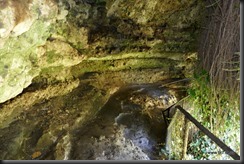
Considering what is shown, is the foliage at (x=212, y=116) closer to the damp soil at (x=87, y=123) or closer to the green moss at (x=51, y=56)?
the damp soil at (x=87, y=123)

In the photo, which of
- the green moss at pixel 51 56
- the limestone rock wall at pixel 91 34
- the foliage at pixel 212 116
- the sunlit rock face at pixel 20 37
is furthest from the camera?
the green moss at pixel 51 56

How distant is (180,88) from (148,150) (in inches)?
50.0

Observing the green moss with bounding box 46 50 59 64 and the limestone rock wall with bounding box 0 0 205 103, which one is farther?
the green moss with bounding box 46 50 59 64

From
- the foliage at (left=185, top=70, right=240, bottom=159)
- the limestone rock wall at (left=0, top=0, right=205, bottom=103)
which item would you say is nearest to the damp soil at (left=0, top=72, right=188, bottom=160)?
the limestone rock wall at (left=0, top=0, right=205, bottom=103)

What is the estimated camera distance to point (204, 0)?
363cm

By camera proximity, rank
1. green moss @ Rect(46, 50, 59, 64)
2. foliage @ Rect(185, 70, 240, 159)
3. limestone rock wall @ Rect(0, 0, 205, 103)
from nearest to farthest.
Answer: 1. foliage @ Rect(185, 70, 240, 159)
2. limestone rock wall @ Rect(0, 0, 205, 103)
3. green moss @ Rect(46, 50, 59, 64)

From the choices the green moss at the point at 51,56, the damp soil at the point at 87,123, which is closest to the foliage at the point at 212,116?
the damp soil at the point at 87,123

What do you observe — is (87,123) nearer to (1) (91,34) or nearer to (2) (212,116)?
(1) (91,34)

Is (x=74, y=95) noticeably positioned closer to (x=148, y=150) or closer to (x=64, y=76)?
(x=64, y=76)

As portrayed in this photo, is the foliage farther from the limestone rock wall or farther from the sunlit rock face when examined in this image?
the sunlit rock face

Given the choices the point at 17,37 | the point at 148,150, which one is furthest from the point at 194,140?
the point at 17,37

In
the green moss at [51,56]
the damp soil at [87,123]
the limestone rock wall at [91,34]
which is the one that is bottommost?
the damp soil at [87,123]

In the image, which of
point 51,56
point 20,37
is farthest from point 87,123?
point 20,37

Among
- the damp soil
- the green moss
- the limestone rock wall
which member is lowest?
the damp soil
